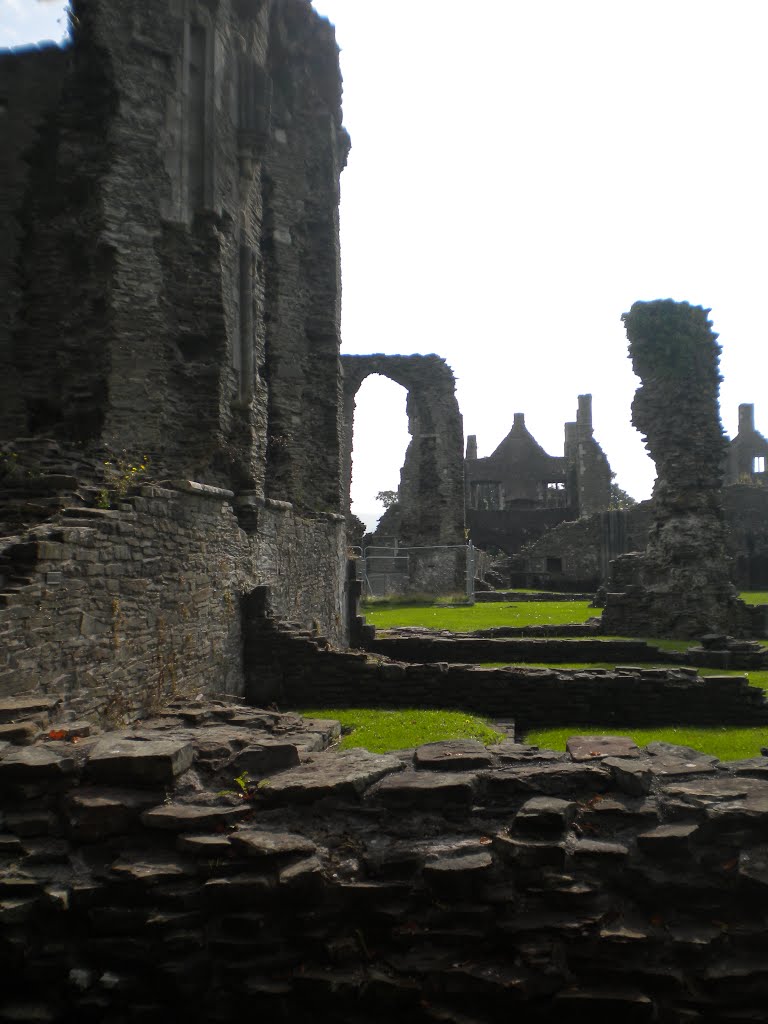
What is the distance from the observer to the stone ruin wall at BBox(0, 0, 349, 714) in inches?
305

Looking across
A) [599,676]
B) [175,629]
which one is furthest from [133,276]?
[599,676]

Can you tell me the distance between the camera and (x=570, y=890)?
13.0 ft

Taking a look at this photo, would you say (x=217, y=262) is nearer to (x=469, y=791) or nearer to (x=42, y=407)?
(x=42, y=407)

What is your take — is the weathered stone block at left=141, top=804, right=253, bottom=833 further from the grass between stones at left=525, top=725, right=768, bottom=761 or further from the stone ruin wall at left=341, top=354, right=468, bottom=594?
the stone ruin wall at left=341, top=354, right=468, bottom=594

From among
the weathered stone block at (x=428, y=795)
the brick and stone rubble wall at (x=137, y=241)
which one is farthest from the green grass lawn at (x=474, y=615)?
the weathered stone block at (x=428, y=795)

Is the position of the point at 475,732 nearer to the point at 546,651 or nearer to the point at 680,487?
the point at 546,651

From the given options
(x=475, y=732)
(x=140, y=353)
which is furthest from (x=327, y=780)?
(x=140, y=353)

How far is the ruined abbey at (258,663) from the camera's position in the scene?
3.93 metres

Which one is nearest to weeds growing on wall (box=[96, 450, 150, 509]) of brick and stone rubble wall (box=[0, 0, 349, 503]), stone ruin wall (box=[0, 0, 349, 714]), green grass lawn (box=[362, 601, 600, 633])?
stone ruin wall (box=[0, 0, 349, 714])

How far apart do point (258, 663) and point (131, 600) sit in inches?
154

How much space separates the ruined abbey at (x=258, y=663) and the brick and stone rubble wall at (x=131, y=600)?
0.04 meters

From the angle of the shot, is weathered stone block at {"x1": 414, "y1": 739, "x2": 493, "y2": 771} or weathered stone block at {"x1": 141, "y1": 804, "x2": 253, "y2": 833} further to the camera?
weathered stone block at {"x1": 414, "y1": 739, "x2": 493, "y2": 771}

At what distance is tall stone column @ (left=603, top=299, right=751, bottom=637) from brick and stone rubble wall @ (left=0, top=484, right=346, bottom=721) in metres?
9.49

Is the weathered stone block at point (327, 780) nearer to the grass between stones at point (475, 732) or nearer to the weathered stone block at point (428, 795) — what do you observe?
the weathered stone block at point (428, 795)
